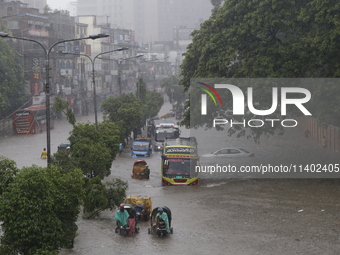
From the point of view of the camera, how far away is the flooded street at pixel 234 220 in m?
15.9

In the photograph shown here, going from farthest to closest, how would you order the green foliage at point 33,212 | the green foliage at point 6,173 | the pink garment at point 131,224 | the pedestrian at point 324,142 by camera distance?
the pedestrian at point 324,142 → the pink garment at point 131,224 → the green foliage at point 6,173 → the green foliage at point 33,212

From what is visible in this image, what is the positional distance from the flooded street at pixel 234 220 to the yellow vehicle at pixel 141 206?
1.68 ft

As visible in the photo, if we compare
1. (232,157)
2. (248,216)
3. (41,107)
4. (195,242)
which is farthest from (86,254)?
(41,107)

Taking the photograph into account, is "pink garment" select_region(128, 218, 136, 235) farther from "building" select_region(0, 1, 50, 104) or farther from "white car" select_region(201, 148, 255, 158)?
"building" select_region(0, 1, 50, 104)

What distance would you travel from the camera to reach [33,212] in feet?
40.1

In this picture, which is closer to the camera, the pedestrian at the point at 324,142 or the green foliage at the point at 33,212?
the green foliage at the point at 33,212

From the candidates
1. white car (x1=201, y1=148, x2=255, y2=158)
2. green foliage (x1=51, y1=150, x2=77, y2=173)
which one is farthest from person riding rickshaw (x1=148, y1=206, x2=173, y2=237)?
white car (x1=201, y1=148, x2=255, y2=158)

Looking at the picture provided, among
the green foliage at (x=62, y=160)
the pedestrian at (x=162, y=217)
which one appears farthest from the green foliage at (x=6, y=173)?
the green foliage at (x=62, y=160)

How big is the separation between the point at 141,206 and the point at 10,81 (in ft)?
127

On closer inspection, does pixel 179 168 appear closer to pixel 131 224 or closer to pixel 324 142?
pixel 131 224

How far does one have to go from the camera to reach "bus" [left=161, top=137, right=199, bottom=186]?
26.8 m

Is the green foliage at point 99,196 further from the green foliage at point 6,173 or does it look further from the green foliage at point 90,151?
the green foliage at point 6,173

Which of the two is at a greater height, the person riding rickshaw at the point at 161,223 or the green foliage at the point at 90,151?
the green foliage at the point at 90,151

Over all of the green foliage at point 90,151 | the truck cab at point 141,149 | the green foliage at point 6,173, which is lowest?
the truck cab at point 141,149
